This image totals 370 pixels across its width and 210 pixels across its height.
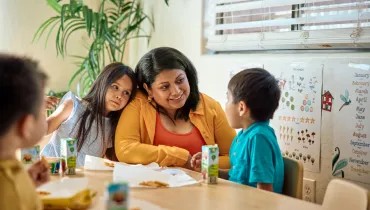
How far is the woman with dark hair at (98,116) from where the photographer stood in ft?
7.60

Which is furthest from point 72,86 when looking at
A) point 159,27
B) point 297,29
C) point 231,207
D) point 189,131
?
point 231,207

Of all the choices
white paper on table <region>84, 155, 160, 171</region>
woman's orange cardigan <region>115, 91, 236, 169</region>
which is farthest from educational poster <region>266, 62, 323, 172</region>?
white paper on table <region>84, 155, 160, 171</region>

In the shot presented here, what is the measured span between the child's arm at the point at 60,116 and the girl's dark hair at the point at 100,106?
0.10m

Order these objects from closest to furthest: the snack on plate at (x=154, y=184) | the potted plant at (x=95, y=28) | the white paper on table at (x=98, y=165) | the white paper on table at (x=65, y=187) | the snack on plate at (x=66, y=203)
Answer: the snack on plate at (x=66, y=203) → the white paper on table at (x=65, y=187) → the snack on plate at (x=154, y=184) → the white paper on table at (x=98, y=165) → the potted plant at (x=95, y=28)

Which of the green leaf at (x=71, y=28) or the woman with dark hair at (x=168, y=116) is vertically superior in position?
the green leaf at (x=71, y=28)

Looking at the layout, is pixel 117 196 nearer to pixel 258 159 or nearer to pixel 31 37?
pixel 258 159

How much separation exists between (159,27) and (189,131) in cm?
122

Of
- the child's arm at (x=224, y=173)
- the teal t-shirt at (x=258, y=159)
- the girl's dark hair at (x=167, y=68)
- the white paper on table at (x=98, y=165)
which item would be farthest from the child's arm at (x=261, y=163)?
the girl's dark hair at (x=167, y=68)

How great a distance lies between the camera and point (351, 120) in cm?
214

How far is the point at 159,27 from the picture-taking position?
11.1 feet

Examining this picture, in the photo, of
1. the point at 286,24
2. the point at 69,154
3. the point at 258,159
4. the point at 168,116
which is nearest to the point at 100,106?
the point at 168,116

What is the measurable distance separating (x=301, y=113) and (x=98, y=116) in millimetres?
931

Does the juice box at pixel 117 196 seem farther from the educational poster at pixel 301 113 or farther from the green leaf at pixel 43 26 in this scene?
the green leaf at pixel 43 26

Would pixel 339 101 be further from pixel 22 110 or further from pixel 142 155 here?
pixel 22 110
